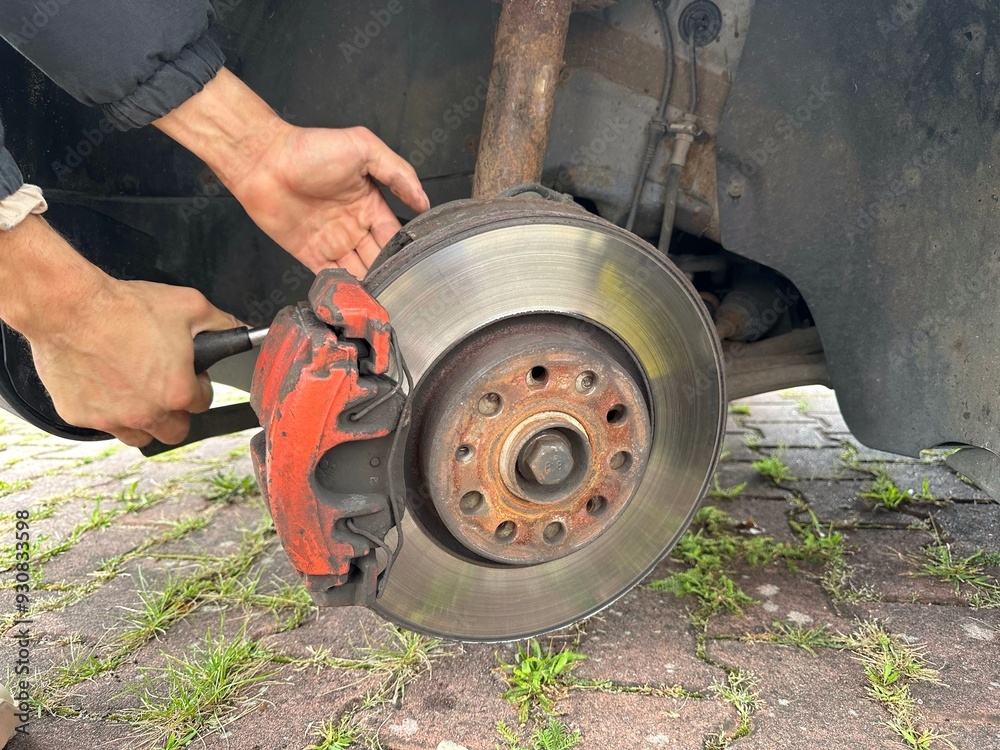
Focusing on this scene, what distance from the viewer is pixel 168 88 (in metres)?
0.90

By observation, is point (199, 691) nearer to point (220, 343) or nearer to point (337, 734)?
point (337, 734)

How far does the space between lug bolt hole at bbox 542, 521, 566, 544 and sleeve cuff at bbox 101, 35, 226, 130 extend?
31.2 inches

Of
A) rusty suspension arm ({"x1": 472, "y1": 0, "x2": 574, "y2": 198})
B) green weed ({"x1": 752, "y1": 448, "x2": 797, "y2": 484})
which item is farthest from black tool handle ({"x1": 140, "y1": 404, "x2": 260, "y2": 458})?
green weed ({"x1": 752, "y1": 448, "x2": 797, "y2": 484})

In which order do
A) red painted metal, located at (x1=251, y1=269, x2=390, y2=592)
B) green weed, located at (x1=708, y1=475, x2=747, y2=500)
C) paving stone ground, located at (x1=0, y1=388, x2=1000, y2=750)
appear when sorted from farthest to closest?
green weed, located at (x1=708, y1=475, x2=747, y2=500), paving stone ground, located at (x1=0, y1=388, x2=1000, y2=750), red painted metal, located at (x1=251, y1=269, x2=390, y2=592)

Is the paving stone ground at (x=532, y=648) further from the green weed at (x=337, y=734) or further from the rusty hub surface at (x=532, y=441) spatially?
the rusty hub surface at (x=532, y=441)

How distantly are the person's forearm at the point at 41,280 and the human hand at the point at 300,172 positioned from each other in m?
0.26

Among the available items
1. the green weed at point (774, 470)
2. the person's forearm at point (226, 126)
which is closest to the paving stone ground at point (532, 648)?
the green weed at point (774, 470)

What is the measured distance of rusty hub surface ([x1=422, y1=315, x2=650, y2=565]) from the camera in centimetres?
76

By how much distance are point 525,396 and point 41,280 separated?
0.64 metres

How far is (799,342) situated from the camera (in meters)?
1.33

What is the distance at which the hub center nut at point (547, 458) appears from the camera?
0.76 meters

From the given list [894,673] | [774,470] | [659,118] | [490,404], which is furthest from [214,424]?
[774,470]

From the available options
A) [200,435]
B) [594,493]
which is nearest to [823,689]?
[594,493]

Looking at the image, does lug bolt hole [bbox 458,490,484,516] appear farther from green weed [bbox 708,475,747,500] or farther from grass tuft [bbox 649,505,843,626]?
green weed [bbox 708,475,747,500]
